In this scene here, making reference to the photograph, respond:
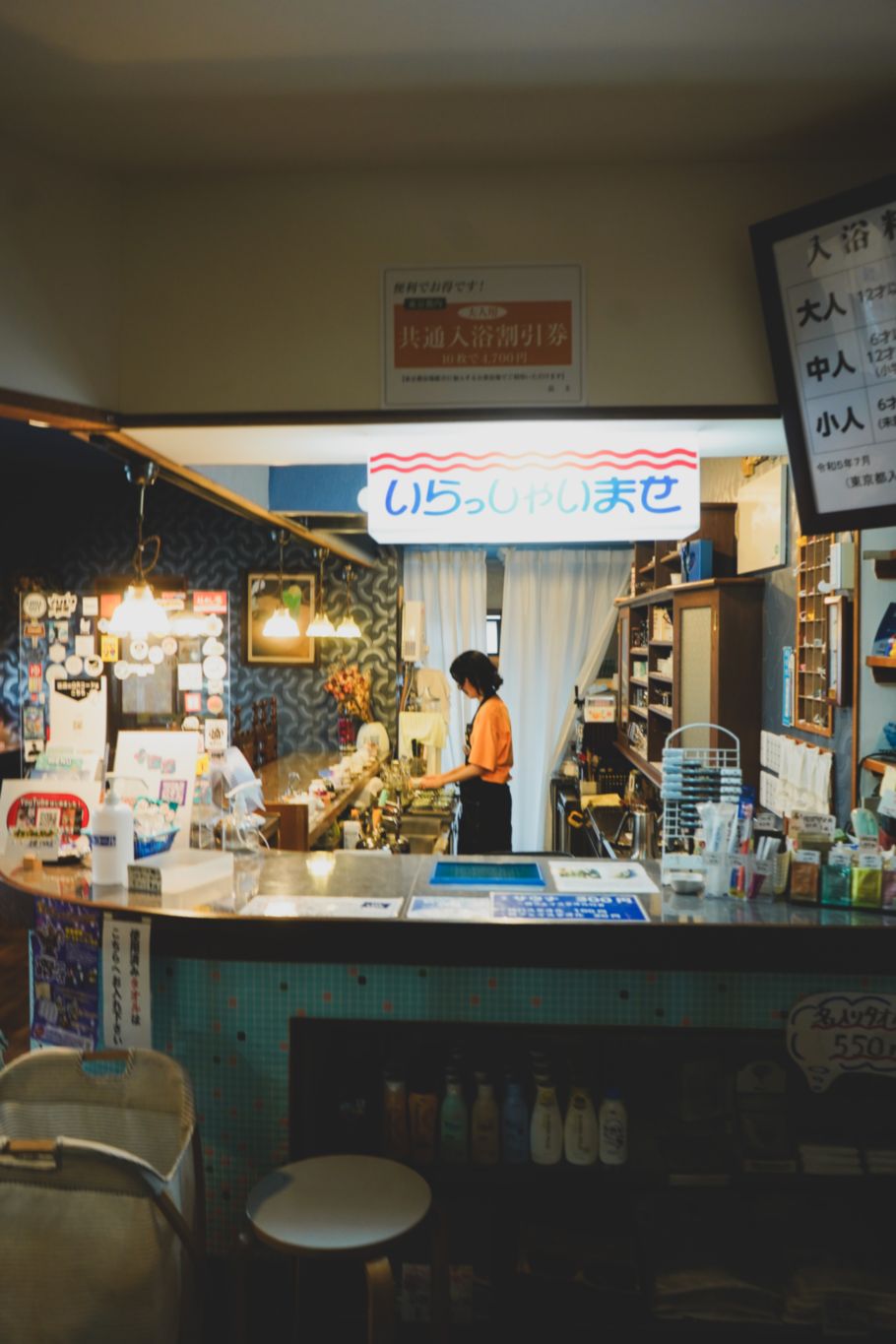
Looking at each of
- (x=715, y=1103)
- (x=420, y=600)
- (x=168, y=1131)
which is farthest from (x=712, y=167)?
(x=420, y=600)

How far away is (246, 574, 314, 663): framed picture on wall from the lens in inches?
326

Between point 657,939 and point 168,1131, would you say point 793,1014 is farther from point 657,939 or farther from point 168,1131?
point 168,1131

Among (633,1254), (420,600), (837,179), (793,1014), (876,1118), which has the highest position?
(837,179)

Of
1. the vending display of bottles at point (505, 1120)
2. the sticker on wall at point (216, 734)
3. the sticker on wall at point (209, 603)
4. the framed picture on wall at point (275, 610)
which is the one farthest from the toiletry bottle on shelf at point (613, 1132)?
the framed picture on wall at point (275, 610)

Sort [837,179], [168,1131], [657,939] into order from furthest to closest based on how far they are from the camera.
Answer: [837,179] → [657,939] → [168,1131]

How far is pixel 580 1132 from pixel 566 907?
0.59 m

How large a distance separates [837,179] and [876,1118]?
8.63 feet

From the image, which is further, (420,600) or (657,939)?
(420,600)

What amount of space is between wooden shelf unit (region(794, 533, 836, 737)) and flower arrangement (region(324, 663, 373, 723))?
4.71 m

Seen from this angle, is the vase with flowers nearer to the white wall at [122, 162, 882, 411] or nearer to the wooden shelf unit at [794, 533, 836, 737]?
the wooden shelf unit at [794, 533, 836, 737]

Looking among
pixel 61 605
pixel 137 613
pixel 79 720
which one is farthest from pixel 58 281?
pixel 61 605

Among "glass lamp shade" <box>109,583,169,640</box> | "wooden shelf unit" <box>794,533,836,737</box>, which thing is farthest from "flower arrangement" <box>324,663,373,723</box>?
"wooden shelf unit" <box>794,533,836,737</box>

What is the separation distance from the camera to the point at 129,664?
7.57m

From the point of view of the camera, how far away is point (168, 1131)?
2.07 m
